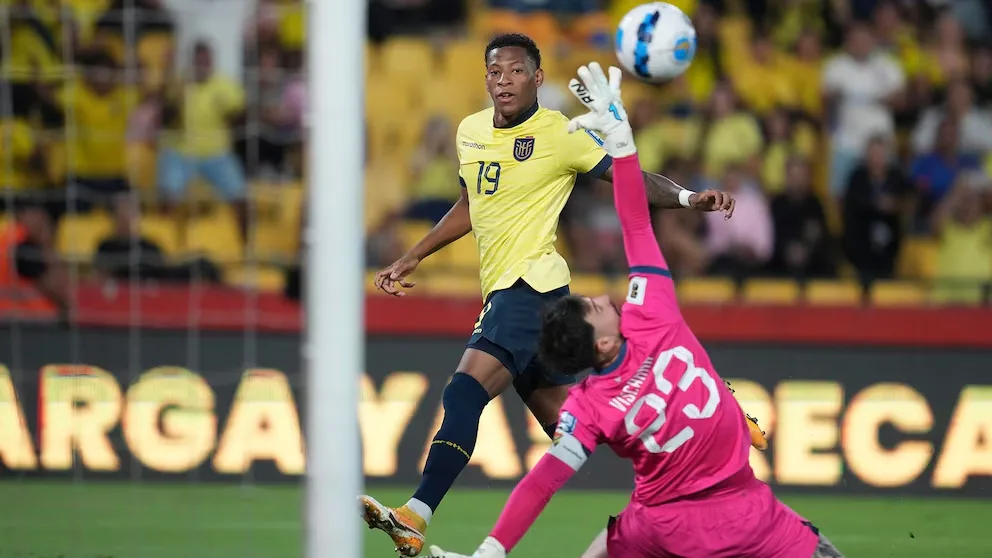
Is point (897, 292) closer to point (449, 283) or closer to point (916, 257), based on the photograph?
point (916, 257)

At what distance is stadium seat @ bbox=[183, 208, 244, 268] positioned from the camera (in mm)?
11047

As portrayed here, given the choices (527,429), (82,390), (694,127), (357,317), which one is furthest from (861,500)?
(357,317)

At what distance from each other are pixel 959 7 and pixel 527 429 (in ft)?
20.4

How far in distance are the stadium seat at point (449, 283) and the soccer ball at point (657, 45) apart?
4387 mm

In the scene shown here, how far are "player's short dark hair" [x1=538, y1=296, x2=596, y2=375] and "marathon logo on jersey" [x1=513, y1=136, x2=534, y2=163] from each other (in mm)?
1602

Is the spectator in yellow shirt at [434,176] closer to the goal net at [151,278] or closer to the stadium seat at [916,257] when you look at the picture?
the goal net at [151,278]

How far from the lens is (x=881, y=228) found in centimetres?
1112

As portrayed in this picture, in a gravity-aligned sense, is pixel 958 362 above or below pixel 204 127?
below

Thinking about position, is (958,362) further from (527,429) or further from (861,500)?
(527,429)

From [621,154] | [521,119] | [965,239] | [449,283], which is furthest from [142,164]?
[621,154]

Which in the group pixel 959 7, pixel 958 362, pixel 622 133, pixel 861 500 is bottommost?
pixel 861 500

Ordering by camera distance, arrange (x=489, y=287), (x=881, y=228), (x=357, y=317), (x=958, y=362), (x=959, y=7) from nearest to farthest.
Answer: (x=357, y=317), (x=489, y=287), (x=958, y=362), (x=881, y=228), (x=959, y=7)

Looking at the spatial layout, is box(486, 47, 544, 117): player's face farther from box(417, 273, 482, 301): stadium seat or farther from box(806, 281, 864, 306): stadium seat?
box(806, 281, 864, 306): stadium seat

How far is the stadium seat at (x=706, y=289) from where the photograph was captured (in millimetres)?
10305
